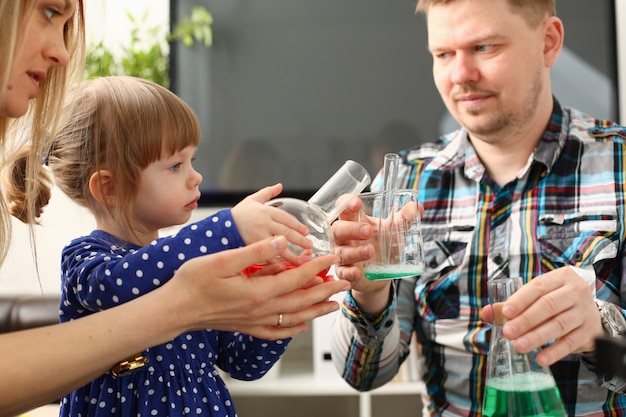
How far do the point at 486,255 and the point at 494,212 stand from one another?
105 mm

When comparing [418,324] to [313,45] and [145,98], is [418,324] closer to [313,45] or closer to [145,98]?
[145,98]

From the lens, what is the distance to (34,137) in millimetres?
1187

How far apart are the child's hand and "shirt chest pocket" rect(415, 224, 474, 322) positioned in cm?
75

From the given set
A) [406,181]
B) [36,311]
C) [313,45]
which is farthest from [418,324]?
[313,45]

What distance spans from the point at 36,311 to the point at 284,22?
1725 millimetres

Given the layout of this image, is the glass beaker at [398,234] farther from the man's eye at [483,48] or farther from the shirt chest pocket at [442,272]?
the man's eye at [483,48]

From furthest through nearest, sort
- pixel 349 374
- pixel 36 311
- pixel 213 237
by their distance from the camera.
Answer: pixel 36 311 < pixel 349 374 < pixel 213 237

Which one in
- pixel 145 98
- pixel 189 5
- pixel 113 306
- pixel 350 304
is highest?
pixel 189 5

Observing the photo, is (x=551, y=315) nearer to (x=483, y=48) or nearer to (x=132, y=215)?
(x=132, y=215)

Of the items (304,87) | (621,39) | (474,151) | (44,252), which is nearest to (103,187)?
(474,151)

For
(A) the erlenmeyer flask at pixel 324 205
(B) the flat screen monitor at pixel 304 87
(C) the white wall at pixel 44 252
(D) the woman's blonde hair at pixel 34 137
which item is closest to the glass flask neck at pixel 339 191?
(A) the erlenmeyer flask at pixel 324 205

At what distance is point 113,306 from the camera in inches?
42.1

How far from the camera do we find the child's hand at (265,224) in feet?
3.15

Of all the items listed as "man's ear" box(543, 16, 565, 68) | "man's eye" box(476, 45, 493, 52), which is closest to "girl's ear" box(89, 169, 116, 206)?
"man's eye" box(476, 45, 493, 52)
